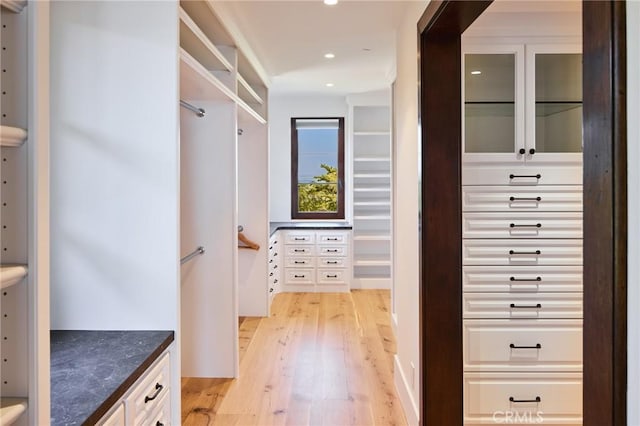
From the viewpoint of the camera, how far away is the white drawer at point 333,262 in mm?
5355

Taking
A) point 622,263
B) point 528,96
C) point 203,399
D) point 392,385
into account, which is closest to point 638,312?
point 622,263

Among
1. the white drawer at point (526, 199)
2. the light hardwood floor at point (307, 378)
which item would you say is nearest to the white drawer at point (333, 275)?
the light hardwood floor at point (307, 378)

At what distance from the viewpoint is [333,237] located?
17.5 feet

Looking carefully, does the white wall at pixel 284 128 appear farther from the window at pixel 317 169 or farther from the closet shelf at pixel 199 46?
the closet shelf at pixel 199 46

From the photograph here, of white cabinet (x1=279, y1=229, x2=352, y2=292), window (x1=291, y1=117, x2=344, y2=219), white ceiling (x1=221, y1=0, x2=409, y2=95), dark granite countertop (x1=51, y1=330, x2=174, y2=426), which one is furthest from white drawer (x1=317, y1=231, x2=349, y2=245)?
dark granite countertop (x1=51, y1=330, x2=174, y2=426)

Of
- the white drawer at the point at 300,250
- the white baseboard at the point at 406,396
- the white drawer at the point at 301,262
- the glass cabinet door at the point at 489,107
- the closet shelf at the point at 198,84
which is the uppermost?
the closet shelf at the point at 198,84

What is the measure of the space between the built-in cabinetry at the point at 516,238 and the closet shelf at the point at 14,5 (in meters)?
1.87

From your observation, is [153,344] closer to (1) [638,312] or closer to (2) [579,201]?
(1) [638,312]

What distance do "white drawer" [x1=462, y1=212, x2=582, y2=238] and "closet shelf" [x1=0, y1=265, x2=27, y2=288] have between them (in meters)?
1.88

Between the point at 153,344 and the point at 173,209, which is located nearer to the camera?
the point at 153,344

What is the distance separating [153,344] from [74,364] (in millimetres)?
279

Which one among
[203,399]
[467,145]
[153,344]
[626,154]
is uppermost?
[467,145]

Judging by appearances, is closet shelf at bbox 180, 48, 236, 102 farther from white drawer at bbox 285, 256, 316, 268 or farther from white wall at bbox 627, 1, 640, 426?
white drawer at bbox 285, 256, 316, 268

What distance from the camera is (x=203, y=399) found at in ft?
8.67
